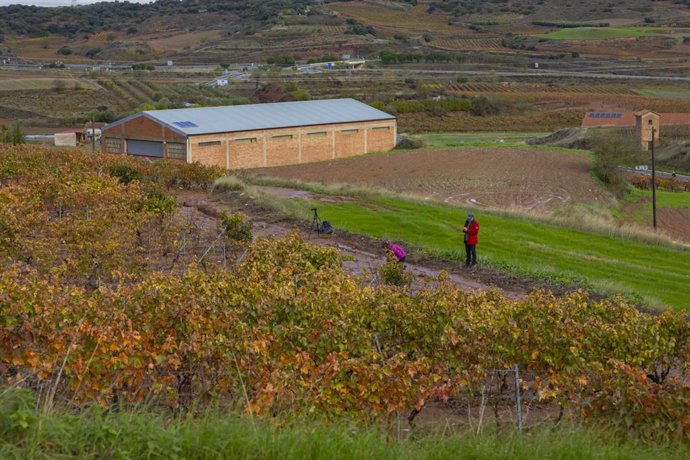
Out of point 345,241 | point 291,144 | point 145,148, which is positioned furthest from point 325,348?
point 291,144

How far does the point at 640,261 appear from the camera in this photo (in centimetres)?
2583

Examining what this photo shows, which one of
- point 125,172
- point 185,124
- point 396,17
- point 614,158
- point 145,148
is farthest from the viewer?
point 396,17

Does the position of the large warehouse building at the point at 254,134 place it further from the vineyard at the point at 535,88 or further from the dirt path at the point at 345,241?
the vineyard at the point at 535,88

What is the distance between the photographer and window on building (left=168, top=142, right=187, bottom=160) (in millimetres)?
43875

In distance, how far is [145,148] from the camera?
151 feet

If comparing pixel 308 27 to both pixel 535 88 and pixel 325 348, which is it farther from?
pixel 325 348

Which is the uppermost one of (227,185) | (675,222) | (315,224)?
(227,185)


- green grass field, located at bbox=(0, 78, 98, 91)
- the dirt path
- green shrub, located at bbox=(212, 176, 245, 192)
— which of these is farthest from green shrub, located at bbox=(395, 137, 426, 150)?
green grass field, located at bbox=(0, 78, 98, 91)

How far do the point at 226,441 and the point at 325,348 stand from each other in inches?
163

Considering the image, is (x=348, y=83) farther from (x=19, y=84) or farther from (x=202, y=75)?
(x=19, y=84)

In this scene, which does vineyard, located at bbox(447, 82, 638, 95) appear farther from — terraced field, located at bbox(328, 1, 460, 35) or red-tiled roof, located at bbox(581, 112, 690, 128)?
terraced field, located at bbox(328, 1, 460, 35)

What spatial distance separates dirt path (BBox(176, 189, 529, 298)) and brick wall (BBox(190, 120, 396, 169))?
42.3 feet

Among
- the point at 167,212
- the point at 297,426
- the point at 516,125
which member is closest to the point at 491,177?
the point at 167,212

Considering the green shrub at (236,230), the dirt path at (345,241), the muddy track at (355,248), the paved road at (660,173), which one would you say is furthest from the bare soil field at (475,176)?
the green shrub at (236,230)
